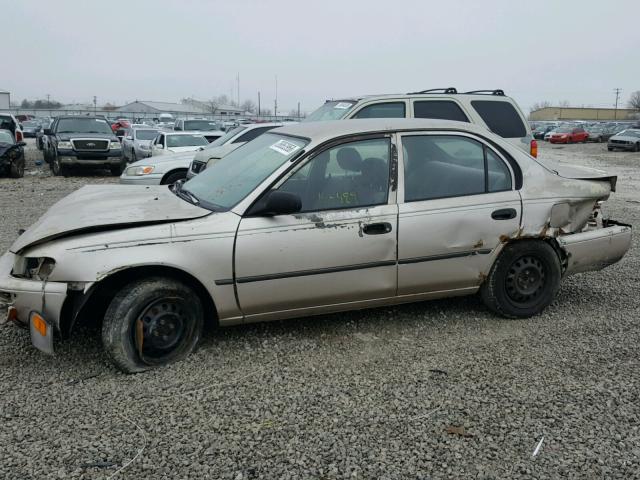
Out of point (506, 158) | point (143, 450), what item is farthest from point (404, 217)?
point (143, 450)

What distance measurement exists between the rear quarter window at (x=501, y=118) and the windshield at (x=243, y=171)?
178 inches

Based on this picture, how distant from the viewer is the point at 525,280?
184 inches

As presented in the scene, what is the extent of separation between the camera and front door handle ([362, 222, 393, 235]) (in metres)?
4.03

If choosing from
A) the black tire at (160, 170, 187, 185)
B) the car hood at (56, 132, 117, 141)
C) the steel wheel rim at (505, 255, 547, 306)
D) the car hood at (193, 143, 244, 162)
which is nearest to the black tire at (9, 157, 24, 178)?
the car hood at (56, 132, 117, 141)

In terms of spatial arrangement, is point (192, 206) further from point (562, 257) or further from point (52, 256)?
point (562, 257)

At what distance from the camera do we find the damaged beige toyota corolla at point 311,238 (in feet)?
11.8

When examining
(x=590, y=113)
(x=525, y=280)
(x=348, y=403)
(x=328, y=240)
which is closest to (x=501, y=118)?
(x=525, y=280)

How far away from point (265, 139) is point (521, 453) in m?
3.14

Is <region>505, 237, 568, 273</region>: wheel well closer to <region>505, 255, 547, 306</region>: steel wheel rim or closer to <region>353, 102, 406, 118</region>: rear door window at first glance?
<region>505, 255, 547, 306</region>: steel wheel rim

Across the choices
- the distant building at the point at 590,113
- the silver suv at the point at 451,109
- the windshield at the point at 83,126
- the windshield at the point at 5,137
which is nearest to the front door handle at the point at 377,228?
the silver suv at the point at 451,109

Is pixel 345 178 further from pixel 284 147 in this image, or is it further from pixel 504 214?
pixel 504 214

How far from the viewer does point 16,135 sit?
1791cm

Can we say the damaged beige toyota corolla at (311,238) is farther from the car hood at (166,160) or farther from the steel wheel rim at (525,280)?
the car hood at (166,160)

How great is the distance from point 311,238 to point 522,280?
191 cm
